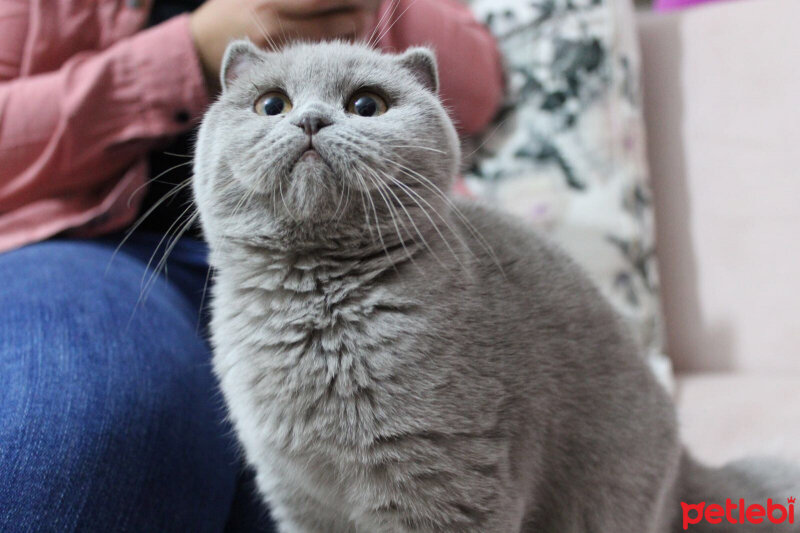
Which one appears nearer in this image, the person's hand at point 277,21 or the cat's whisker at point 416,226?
the cat's whisker at point 416,226

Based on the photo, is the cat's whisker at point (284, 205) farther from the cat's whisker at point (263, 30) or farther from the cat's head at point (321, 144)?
the cat's whisker at point (263, 30)

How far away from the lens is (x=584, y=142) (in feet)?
4.66

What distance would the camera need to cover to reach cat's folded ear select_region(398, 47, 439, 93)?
2.54ft

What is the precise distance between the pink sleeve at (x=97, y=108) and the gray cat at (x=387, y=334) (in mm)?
219

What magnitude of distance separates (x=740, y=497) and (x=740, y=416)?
373mm

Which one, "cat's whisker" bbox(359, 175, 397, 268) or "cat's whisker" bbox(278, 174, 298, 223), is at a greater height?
"cat's whisker" bbox(278, 174, 298, 223)

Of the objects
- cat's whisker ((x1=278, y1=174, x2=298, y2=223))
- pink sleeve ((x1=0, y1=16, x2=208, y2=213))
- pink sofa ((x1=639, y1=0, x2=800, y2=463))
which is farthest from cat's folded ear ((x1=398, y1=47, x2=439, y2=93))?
pink sofa ((x1=639, y1=0, x2=800, y2=463))

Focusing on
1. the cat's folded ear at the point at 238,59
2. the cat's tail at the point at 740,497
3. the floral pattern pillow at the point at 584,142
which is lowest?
the cat's tail at the point at 740,497

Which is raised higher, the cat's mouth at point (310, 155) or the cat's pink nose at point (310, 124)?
the cat's pink nose at point (310, 124)

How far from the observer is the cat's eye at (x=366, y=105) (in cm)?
71

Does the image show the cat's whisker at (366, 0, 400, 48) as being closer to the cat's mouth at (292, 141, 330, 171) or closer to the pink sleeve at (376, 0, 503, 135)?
the pink sleeve at (376, 0, 503, 135)

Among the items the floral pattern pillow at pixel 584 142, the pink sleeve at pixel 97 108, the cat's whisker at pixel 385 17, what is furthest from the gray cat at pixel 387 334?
the floral pattern pillow at pixel 584 142

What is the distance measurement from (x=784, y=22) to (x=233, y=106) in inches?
50.4

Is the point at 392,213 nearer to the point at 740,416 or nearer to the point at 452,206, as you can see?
the point at 452,206
